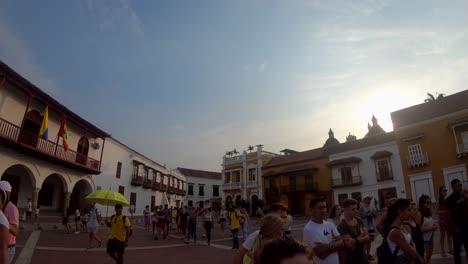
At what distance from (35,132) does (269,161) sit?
31276 millimetres

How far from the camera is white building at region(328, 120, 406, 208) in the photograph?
98.6 feet

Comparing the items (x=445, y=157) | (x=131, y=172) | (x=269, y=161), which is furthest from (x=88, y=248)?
(x=269, y=161)

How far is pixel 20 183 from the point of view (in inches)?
762

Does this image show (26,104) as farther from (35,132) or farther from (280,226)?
(280,226)

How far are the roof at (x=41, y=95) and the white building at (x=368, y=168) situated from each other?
25.2 metres

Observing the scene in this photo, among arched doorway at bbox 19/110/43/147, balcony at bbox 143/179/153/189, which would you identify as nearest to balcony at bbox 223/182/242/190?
balcony at bbox 143/179/153/189

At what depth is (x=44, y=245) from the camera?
39.6 ft

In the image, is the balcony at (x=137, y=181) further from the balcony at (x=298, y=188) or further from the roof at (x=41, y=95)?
the balcony at (x=298, y=188)

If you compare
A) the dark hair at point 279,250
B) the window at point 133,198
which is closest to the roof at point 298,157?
the window at point 133,198

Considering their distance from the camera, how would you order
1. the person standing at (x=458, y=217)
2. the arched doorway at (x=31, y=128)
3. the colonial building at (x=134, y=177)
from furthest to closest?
the colonial building at (x=134, y=177), the arched doorway at (x=31, y=128), the person standing at (x=458, y=217)

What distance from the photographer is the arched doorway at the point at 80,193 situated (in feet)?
79.6

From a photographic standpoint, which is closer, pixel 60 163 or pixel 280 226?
pixel 280 226

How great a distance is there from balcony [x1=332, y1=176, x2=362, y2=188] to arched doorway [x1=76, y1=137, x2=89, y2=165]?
25261 millimetres

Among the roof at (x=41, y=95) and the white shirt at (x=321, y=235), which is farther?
the roof at (x=41, y=95)
